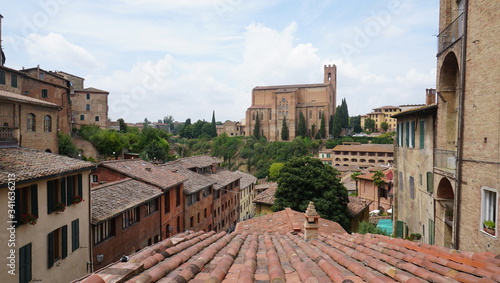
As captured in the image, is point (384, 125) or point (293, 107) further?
point (384, 125)

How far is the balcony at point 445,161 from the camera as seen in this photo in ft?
41.3

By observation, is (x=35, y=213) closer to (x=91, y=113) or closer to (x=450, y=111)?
(x=450, y=111)

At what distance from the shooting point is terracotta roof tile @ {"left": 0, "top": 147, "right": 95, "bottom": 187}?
9875mm

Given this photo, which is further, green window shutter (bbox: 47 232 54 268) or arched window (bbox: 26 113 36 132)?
arched window (bbox: 26 113 36 132)

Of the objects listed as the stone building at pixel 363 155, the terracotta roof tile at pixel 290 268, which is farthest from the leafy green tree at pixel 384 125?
the terracotta roof tile at pixel 290 268

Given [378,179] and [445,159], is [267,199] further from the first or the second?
[445,159]

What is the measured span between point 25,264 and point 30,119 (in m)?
20.3

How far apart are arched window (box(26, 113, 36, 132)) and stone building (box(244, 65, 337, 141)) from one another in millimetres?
89095

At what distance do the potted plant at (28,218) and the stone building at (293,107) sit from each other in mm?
101708

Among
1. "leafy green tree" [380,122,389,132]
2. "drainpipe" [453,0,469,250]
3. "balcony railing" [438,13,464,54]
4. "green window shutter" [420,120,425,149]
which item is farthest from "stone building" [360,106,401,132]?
"drainpipe" [453,0,469,250]

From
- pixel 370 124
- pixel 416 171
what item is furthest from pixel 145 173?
A: pixel 370 124

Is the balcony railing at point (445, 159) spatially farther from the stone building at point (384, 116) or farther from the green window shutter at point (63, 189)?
the stone building at point (384, 116)

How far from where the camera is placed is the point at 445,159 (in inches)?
529

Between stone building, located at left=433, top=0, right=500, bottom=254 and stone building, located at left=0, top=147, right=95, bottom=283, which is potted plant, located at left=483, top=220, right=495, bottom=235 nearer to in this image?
stone building, located at left=433, top=0, right=500, bottom=254
